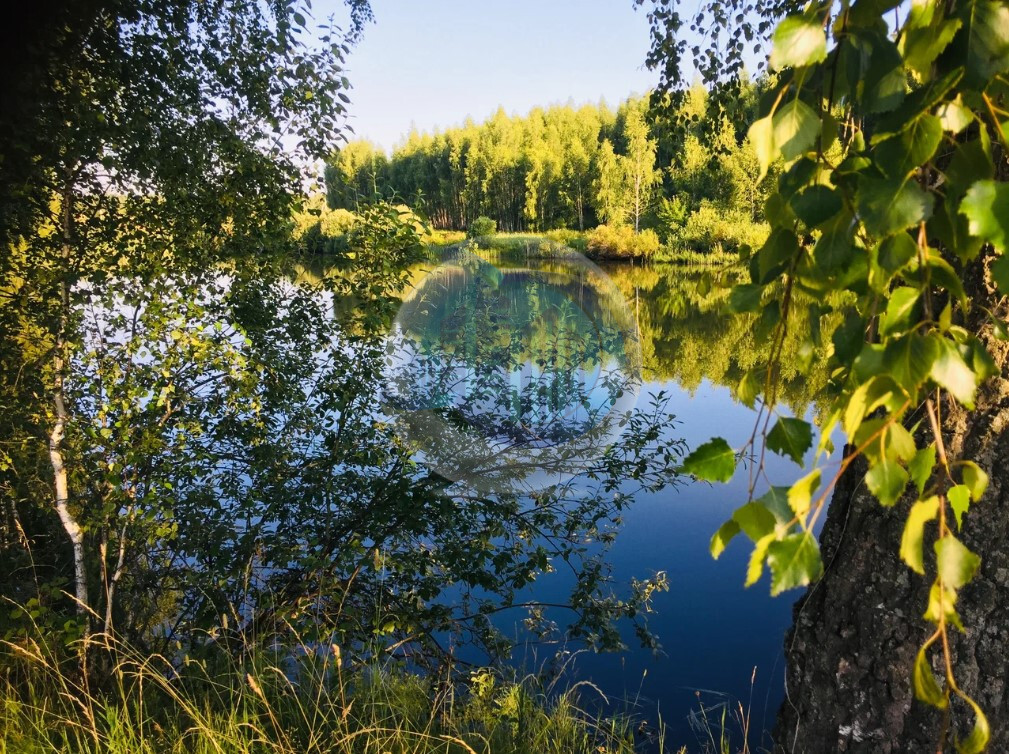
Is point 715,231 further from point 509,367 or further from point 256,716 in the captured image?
point 256,716

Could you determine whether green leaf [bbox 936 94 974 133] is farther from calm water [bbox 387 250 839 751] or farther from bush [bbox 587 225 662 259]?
bush [bbox 587 225 662 259]

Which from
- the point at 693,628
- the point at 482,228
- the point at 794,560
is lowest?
the point at 693,628

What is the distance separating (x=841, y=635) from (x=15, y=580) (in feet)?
13.1

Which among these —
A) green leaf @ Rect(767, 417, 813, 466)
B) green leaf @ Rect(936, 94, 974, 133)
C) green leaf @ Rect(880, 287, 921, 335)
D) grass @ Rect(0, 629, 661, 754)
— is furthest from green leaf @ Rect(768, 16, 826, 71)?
grass @ Rect(0, 629, 661, 754)

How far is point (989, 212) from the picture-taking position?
1.63ft

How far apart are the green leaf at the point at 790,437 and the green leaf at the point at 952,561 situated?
0.14 meters

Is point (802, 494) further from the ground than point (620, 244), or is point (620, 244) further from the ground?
point (620, 244)

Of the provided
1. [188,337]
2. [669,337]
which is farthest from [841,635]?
[669,337]

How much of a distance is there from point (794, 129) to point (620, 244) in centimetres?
2488

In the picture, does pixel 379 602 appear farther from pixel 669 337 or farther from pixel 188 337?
pixel 669 337

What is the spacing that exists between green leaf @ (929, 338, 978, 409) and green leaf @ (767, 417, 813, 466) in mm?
137

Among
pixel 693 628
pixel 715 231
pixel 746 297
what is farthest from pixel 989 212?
pixel 715 231

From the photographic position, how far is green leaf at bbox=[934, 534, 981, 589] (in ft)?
1.69

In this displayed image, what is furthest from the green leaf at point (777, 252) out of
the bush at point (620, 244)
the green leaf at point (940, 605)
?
the bush at point (620, 244)
